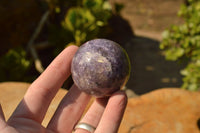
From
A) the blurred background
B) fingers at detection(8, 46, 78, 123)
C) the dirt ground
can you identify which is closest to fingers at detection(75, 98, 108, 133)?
fingers at detection(8, 46, 78, 123)

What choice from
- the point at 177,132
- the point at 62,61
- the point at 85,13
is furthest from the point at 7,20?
the point at 177,132

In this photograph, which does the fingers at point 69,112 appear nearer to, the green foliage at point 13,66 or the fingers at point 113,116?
the fingers at point 113,116

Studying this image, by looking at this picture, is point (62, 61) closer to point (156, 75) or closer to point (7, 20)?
point (7, 20)

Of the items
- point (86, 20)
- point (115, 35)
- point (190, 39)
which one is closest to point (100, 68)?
point (190, 39)

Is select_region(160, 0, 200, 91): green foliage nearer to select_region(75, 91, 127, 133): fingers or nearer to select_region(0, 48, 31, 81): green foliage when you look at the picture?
select_region(75, 91, 127, 133): fingers

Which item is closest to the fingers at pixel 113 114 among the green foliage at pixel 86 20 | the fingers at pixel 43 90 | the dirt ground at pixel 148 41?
the fingers at pixel 43 90

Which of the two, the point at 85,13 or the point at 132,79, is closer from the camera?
the point at 85,13

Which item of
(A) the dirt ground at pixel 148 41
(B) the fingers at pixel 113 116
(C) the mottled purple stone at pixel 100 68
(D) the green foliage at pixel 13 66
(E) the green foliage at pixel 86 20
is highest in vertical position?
(C) the mottled purple stone at pixel 100 68
